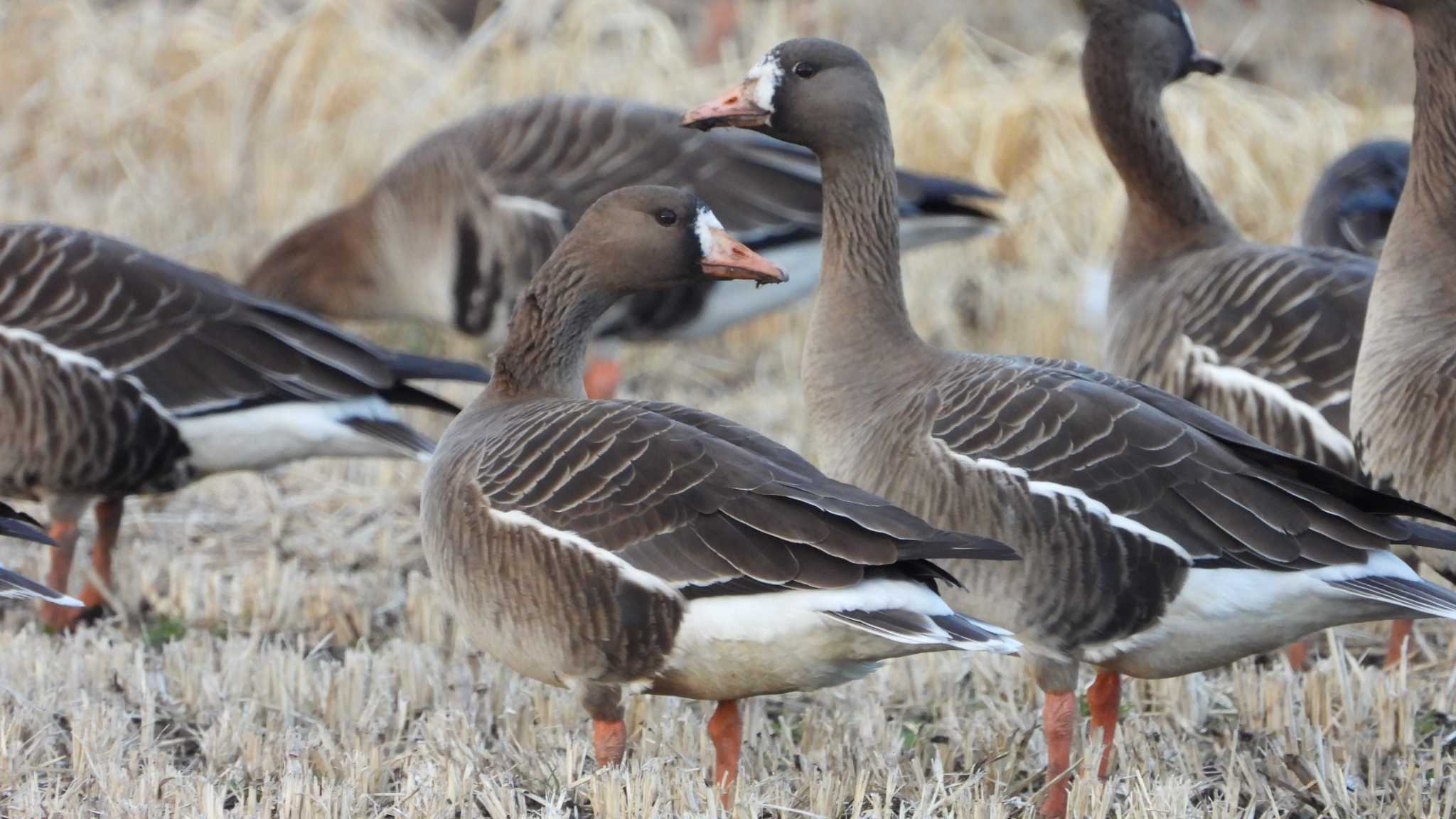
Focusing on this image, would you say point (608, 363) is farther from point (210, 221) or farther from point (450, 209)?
point (210, 221)

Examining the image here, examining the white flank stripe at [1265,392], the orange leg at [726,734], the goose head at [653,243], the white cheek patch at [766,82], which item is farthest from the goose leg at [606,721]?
the white flank stripe at [1265,392]

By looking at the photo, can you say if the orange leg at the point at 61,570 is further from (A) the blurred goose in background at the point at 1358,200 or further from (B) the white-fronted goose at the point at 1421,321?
(A) the blurred goose in background at the point at 1358,200

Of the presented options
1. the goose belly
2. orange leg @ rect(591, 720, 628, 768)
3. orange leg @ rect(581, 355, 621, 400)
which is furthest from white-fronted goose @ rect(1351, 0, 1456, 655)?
orange leg @ rect(581, 355, 621, 400)

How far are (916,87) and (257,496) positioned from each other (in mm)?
6567

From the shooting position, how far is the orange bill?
495cm

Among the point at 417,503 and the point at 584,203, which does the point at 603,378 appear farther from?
the point at 417,503

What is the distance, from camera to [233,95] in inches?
440

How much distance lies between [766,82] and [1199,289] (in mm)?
1799

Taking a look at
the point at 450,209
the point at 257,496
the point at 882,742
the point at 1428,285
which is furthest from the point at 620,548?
the point at 450,209

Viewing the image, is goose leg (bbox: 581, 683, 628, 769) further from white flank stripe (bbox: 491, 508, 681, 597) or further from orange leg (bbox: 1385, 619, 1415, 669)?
orange leg (bbox: 1385, 619, 1415, 669)

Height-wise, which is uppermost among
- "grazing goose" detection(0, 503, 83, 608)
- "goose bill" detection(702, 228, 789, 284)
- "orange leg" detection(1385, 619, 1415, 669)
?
"goose bill" detection(702, 228, 789, 284)

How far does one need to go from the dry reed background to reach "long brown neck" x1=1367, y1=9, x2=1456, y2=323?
0.99 metres

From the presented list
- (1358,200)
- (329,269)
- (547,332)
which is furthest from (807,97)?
(329,269)

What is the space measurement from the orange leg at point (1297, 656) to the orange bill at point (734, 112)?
7.75 ft
